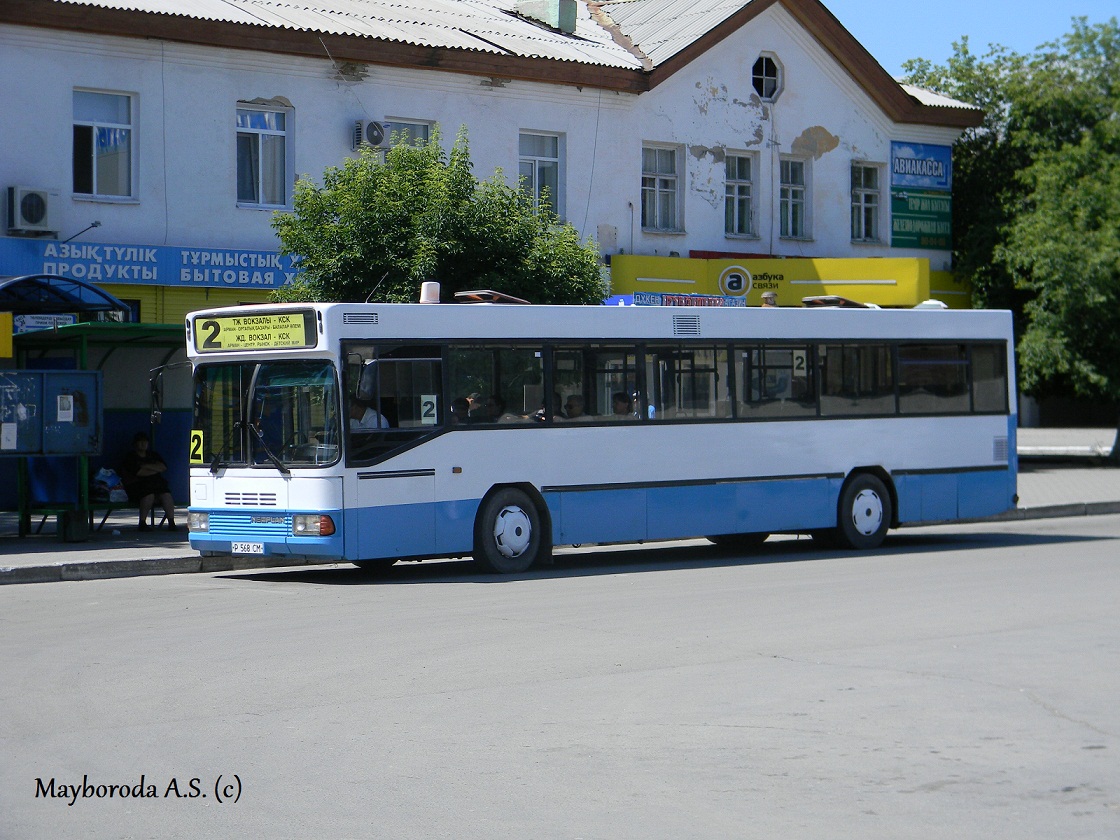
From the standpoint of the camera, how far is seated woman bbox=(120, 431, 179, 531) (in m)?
19.3

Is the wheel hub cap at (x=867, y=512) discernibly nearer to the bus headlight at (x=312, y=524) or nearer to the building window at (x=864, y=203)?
the bus headlight at (x=312, y=524)

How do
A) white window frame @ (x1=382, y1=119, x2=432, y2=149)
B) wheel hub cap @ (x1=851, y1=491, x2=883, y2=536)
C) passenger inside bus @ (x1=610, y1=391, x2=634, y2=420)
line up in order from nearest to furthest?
passenger inside bus @ (x1=610, y1=391, x2=634, y2=420) < wheel hub cap @ (x1=851, y1=491, x2=883, y2=536) < white window frame @ (x1=382, y1=119, x2=432, y2=149)

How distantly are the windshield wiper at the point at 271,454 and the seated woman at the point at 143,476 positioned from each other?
506 cm

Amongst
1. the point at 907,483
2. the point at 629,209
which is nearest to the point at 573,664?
the point at 907,483

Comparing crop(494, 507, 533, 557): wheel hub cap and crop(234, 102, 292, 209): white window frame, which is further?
crop(234, 102, 292, 209): white window frame

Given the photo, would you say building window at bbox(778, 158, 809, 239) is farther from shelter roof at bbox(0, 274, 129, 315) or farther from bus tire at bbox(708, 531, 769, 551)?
shelter roof at bbox(0, 274, 129, 315)

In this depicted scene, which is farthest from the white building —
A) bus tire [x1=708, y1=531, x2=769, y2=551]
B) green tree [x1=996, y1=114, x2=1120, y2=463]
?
bus tire [x1=708, y1=531, x2=769, y2=551]

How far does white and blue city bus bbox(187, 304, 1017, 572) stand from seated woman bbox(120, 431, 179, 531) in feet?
13.8

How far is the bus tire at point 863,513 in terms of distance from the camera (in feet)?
59.3

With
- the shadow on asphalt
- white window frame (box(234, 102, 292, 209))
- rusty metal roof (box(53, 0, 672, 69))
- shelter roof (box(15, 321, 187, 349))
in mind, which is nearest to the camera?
the shadow on asphalt

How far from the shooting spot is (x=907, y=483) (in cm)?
1853

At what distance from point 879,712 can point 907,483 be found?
1085 cm

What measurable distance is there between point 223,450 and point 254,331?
1214mm

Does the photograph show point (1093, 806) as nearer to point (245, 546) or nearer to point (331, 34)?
point (245, 546)
